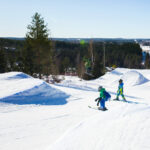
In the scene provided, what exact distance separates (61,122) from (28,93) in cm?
503

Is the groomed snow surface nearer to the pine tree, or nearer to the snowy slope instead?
the snowy slope

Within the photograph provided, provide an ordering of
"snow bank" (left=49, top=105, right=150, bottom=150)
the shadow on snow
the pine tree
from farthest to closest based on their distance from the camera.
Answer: the pine tree, the shadow on snow, "snow bank" (left=49, top=105, right=150, bottom=150)

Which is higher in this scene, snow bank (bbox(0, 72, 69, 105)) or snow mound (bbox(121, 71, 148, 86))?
snow bank (bbox(0, 72, 69, 105))

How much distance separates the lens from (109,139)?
549 centimetres

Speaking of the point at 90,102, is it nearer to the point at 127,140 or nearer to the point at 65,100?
the point at 65,100

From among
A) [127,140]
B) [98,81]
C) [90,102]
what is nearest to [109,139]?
[127,140]

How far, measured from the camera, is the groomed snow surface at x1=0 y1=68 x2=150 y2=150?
5.50m

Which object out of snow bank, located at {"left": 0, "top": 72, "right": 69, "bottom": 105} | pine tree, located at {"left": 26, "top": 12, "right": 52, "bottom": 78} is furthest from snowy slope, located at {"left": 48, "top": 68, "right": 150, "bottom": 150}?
pine tree, located at {"left": 26, "top": 12, "right": 52, "bottom": 78}

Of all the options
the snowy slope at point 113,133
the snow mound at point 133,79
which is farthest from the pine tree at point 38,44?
the snowy slope at point 113,133

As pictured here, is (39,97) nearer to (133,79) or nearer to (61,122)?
(61,122)

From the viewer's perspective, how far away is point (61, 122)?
8828 millimetres

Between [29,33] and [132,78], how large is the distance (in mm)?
16495

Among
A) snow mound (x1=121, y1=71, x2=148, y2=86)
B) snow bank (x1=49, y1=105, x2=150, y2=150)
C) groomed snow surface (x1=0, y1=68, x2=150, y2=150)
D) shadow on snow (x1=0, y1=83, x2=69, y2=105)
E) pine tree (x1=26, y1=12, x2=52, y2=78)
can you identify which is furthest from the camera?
pine tree (x1=26, y1=12, x2=52, y2=78)

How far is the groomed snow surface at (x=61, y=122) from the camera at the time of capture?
5.50m
